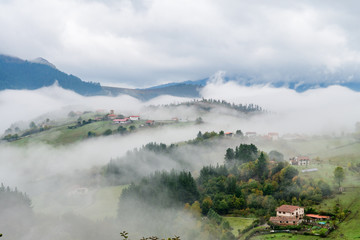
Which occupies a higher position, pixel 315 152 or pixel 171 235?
pixel 315 152

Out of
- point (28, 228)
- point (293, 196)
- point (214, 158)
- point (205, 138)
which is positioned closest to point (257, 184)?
point (293, 196)

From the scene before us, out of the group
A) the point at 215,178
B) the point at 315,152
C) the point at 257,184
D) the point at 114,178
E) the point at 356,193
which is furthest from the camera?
the point at 114,178

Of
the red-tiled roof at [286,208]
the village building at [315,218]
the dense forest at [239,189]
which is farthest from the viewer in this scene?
the dense forest at [239,189]

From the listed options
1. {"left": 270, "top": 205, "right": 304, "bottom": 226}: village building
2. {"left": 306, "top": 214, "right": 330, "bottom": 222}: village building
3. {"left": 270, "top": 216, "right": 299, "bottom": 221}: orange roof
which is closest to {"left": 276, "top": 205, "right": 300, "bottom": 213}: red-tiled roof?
{"left": 270, "top": 205, "right": 304, "bottom": 226}: village building

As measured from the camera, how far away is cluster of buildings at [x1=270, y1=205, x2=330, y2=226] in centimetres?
8506

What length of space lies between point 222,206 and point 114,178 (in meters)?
73.0

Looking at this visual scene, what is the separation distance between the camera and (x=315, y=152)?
155 meters

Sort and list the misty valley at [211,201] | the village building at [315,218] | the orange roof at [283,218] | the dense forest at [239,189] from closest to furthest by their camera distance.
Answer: the village building at [315,218] < the orange roof at [283,218] < the misty valley at [211,201] < the dense forest at [239,189]

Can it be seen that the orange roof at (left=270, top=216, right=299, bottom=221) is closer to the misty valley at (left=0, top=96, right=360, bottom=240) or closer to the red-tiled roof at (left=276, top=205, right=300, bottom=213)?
the misty valley at (left=0, top=96, right=360, bottom=240)

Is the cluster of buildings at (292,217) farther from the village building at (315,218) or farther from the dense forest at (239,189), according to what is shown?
the dense forest at (239,189)

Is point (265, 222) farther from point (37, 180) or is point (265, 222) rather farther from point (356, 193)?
point (37, 180)

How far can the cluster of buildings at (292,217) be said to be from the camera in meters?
85.1

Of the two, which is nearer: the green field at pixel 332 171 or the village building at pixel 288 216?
the green field at pixel 332 171

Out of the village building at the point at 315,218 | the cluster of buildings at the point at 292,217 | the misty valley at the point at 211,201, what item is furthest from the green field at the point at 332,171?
Answer: the cluster of buildings at the point at 292,217
